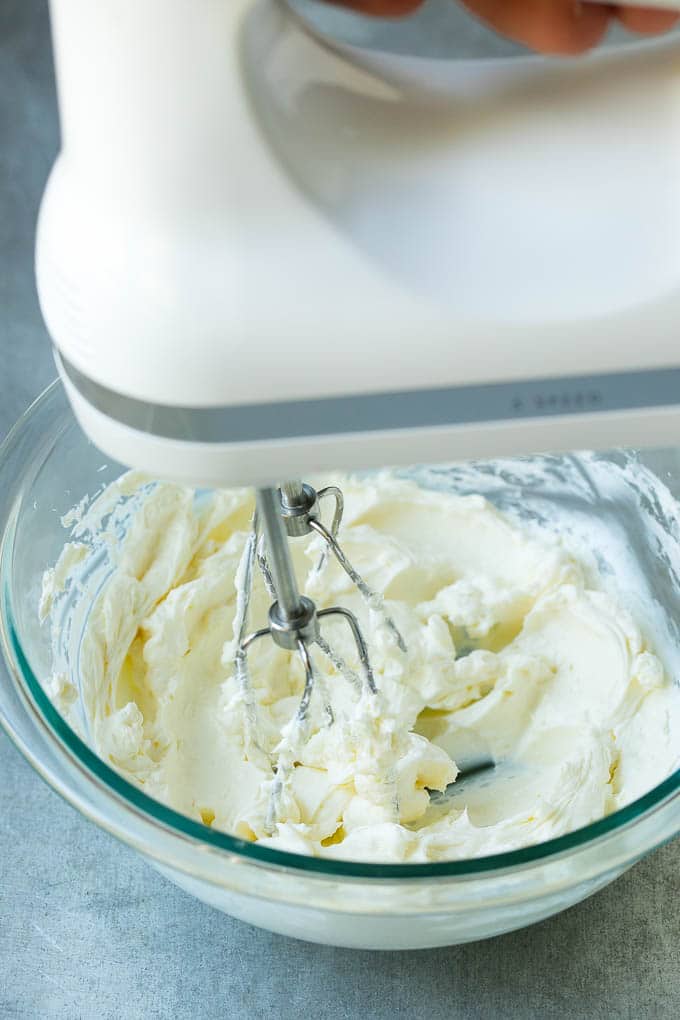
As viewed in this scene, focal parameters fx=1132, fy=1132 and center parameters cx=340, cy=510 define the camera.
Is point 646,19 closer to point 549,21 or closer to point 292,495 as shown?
point 549,21

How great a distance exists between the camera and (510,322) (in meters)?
0.51

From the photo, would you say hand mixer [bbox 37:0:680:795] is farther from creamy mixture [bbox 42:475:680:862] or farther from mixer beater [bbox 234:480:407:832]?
creamy mixture [bbox 42:475:680:862]

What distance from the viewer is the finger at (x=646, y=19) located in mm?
506

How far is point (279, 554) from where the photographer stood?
2.24 ft

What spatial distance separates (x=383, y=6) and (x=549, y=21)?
7cm

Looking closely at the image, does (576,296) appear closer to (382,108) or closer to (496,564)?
(382,108)

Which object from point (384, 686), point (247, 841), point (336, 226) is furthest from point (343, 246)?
point (384, 686)

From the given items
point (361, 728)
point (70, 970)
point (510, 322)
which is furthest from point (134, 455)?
point (70, 970)

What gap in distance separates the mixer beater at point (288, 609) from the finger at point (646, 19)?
0.29 metres

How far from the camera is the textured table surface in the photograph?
0.83 meters

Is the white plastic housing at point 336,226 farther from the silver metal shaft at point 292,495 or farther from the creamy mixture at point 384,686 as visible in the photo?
the creamy mixture at point 384,686

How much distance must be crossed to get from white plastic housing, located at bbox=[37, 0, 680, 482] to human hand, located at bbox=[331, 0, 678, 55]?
0.01m

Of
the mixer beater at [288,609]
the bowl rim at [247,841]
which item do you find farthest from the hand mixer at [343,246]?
the bowl rim at [247,841]

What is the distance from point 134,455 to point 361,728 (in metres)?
0.39
